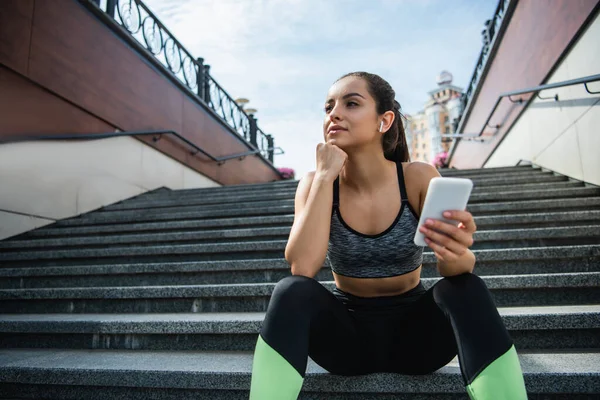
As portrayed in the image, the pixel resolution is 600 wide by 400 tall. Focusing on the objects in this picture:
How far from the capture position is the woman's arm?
1.46 meters

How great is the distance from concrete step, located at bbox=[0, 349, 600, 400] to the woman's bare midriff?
0.31m

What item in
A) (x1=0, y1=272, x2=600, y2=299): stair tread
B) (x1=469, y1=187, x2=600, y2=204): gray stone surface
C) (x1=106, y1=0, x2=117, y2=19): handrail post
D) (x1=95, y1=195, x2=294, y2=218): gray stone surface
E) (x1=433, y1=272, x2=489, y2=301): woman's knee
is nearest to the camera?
(x1=433, y1=272, x2=489, y2=301): woman's knee

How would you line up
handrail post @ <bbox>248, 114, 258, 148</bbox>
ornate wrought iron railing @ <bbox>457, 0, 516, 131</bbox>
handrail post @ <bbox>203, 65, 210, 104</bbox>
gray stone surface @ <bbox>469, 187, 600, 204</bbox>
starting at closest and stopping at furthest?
gray stone surface @ <bbox>469, 187, 600, 204</bbox>, ornate wrought iron railing @ <bbox>457, 0, 516, 131</bbox>, handrail post @ <bbox>203, 65, 210, 104</bbox>, handrail post @ <bbox>248, 114, 258, 148</bbox>

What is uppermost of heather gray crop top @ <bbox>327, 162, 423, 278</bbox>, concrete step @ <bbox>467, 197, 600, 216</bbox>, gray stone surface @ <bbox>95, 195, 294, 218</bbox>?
gray stone surface @ <bbox>95, 195, 294, 218</bbox>

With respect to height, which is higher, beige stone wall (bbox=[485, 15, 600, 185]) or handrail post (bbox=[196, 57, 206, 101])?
handrail post (bbox=[196, 57, 206, 101])

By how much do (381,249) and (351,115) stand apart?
0.54 metres

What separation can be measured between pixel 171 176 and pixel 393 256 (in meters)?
6.44

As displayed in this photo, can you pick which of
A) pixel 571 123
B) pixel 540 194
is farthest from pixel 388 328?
pixel 571 123

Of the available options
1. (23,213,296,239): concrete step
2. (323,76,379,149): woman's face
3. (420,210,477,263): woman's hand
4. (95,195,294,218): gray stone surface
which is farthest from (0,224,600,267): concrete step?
(420,210,477,263): woman's hand

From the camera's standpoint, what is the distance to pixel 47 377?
1.83 meters

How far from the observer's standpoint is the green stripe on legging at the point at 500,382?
3.55ft

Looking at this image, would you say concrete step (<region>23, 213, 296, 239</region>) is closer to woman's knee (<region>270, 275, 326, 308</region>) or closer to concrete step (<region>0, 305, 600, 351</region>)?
concrete step (<region>0, 305, 600, 351</region>)

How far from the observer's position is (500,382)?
1.09m

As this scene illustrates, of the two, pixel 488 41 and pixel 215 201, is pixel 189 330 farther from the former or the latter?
pixel 488 41
